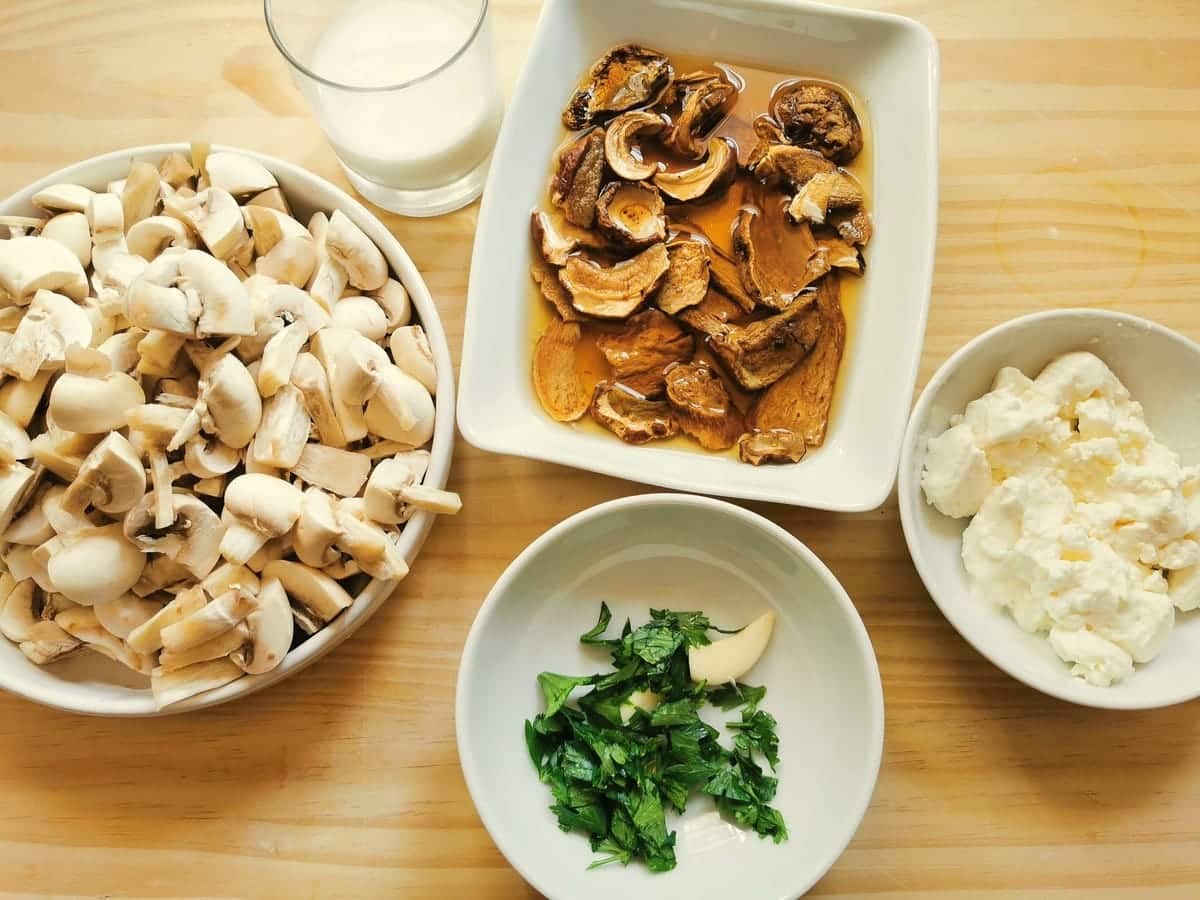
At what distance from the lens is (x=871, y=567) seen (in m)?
1.18

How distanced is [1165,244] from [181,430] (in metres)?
1.19

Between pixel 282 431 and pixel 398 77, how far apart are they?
17.2 inches

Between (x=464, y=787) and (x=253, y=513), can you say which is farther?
(x=464, y=787)

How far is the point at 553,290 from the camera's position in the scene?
47.3 inches

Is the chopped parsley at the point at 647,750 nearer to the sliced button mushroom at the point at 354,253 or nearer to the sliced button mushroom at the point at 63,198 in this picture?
the sliced button mushroom at the point at 354,253

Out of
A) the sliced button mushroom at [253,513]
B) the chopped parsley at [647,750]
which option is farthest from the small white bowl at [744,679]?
the sliced button mushroom at [253,513]

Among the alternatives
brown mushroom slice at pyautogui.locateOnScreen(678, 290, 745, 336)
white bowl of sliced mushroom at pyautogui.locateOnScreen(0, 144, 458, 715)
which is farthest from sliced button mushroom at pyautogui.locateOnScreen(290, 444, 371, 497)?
brown mushroom slice at pyautogui.locateOnScreen(678, 290, 745, 336)

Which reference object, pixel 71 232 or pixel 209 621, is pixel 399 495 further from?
pixel 71 232

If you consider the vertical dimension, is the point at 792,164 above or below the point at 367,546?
above

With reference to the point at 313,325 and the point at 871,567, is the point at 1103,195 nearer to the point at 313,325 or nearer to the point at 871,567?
the point at 871,567

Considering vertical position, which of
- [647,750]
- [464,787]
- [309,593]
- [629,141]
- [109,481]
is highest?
[629,141]

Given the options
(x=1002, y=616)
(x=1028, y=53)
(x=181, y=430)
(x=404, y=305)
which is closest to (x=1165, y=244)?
(x=1028, y=53)

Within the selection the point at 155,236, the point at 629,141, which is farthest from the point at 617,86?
the point at 155,236

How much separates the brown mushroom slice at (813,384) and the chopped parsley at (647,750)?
26 centimetres
